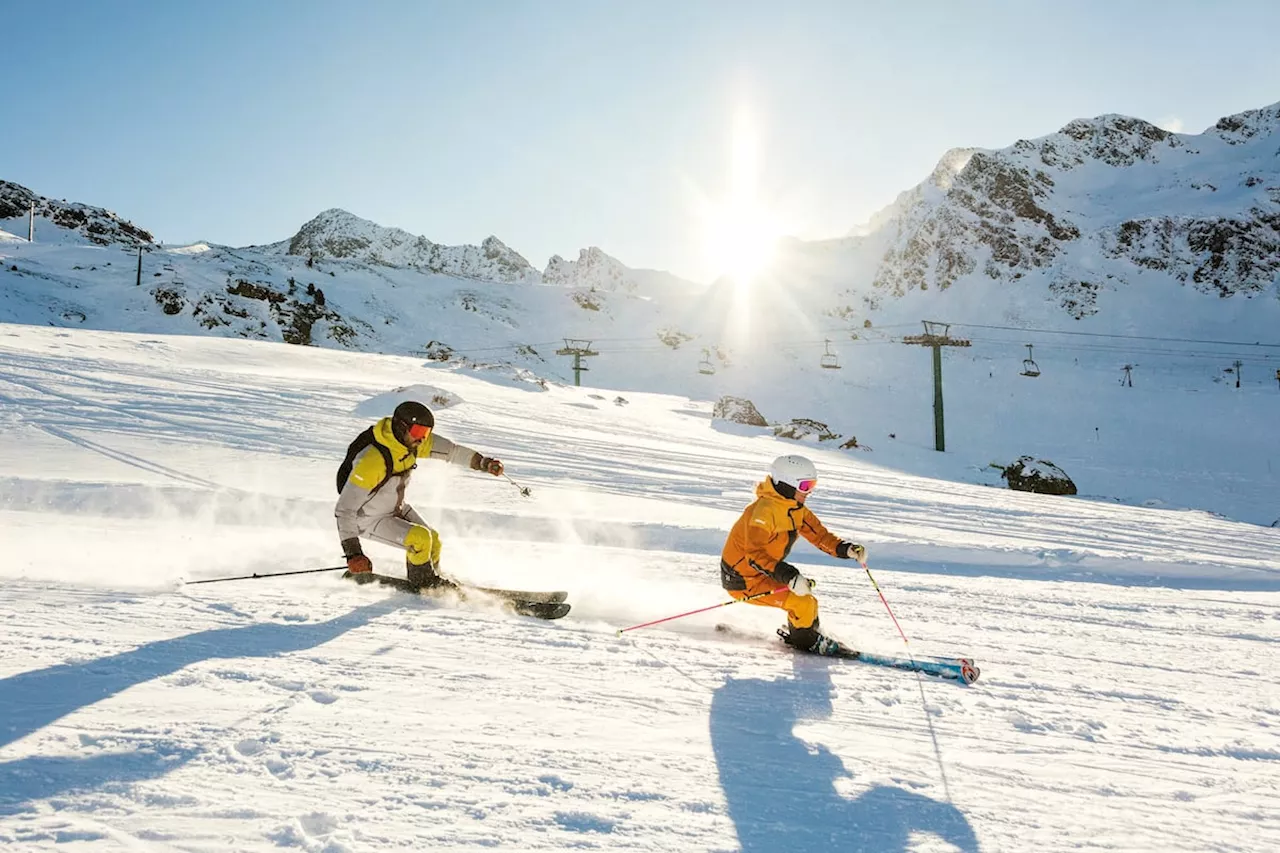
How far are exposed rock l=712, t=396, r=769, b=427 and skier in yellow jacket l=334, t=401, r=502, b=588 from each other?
2327 cm

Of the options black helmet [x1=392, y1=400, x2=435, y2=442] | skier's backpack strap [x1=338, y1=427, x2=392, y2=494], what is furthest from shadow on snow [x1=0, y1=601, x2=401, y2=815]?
black helmet [x1=392, y1=400, x2=435, y2=442]

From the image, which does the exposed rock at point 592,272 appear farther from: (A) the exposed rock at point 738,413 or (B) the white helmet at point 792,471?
(B) the white helmet at point 792,471

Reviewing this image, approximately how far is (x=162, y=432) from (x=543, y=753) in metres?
10.5

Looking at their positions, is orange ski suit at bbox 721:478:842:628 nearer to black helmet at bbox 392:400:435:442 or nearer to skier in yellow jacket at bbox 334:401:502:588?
skier in yellow jacket at bbox 334:401:502:588

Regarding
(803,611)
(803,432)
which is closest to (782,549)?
(803,611)

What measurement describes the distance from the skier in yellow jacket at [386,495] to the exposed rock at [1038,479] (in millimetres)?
21514

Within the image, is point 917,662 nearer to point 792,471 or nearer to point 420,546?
point 792,471

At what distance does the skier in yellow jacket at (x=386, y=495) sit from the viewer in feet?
17.3

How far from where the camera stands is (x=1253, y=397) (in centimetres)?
3694

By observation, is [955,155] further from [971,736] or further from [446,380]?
[971,736]

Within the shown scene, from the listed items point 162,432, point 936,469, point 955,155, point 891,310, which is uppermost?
point 955,155

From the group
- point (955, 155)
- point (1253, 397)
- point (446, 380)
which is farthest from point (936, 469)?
point (955, 155)

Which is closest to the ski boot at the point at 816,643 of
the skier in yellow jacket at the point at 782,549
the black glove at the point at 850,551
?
the skier in yellow jacket at the point at 782,549

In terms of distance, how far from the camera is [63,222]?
194ft
